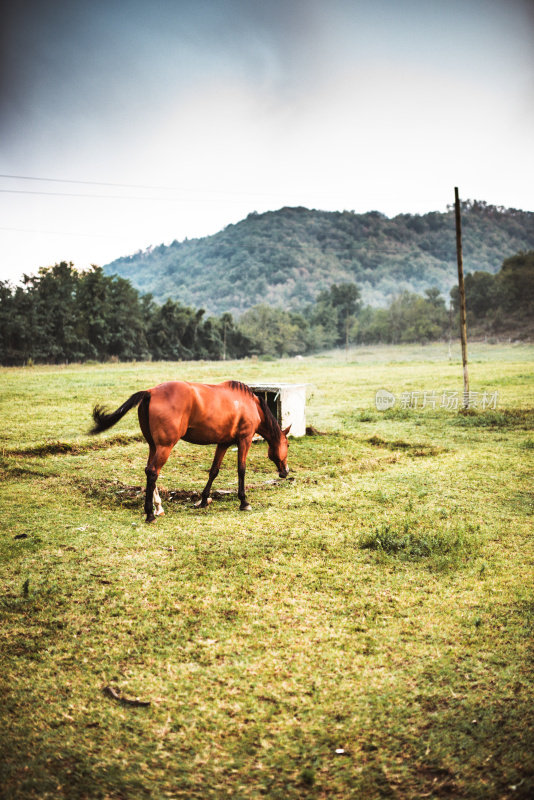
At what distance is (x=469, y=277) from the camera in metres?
96.8

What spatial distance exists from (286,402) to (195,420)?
5.57m

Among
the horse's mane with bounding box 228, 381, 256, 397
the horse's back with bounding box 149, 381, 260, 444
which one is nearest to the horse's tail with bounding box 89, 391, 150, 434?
the horse's back with bounding box 149, 381, 260, 444

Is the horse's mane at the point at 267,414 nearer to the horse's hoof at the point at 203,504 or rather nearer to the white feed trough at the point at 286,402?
the horse's hoof at the point at 203,504

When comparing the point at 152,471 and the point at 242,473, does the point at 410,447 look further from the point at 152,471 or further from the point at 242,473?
the point at 152,471

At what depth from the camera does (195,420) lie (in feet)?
23.4

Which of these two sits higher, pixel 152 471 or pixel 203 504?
pixel 152 471

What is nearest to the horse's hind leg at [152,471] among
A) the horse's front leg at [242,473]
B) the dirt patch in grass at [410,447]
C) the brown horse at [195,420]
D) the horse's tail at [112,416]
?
the brown horse at [195,420]

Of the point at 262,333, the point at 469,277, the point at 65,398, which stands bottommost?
the point at 65,398

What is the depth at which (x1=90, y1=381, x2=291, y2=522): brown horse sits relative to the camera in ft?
22.2

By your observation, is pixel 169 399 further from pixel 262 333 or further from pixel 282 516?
pixel 262 333

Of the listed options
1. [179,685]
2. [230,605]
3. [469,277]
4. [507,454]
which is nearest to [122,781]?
[179,685]

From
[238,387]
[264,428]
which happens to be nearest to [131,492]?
[264,428]

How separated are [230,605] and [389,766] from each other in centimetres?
204

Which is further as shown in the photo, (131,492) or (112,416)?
(131,492)
